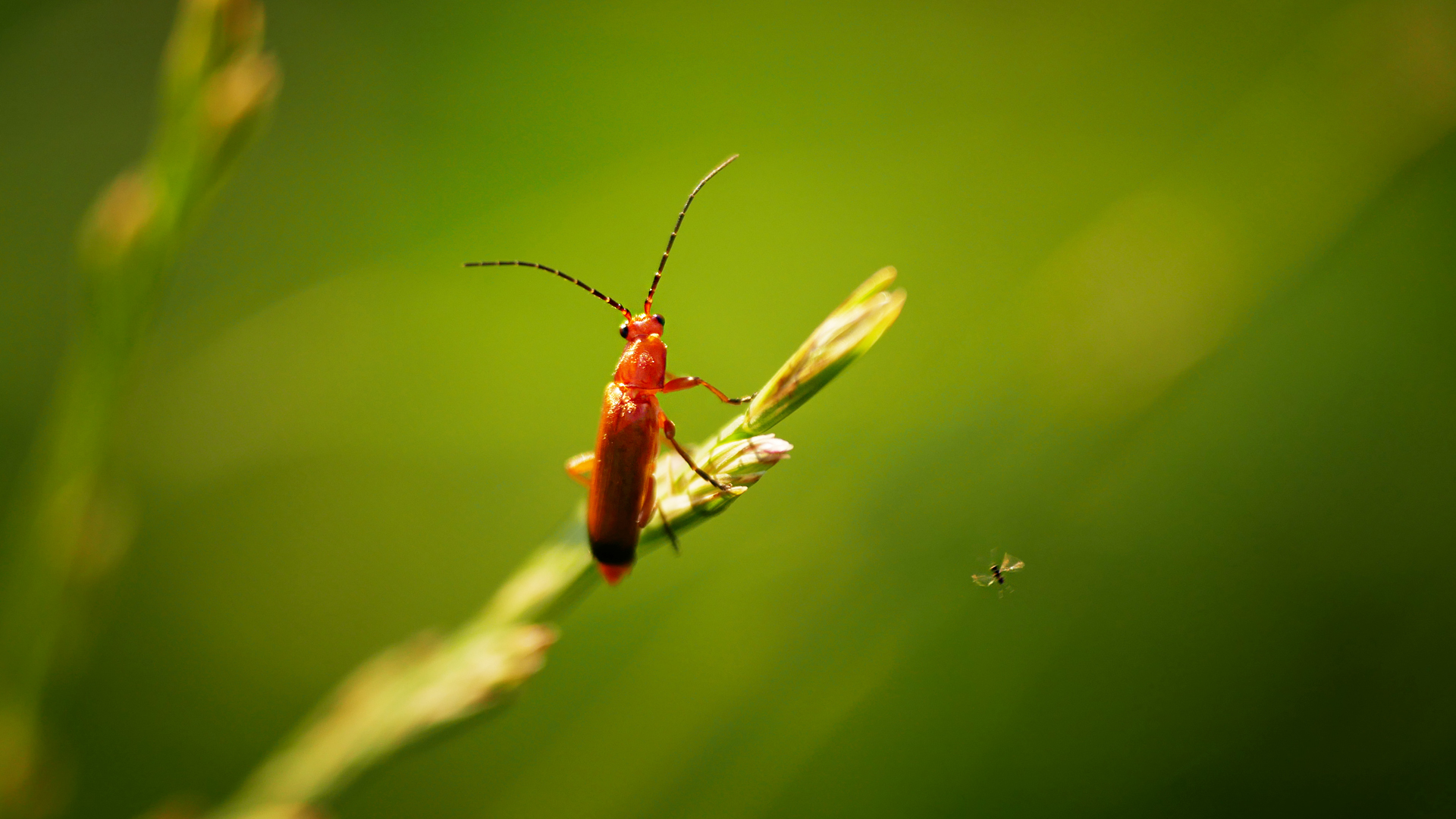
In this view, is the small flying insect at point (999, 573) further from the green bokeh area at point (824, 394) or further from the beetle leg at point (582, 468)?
the beetle leg at point (582, 468)

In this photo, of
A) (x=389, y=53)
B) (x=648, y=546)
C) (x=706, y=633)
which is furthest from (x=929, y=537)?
(x=389, y=53)

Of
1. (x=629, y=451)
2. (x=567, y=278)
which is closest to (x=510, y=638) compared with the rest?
(x=629, y=451)

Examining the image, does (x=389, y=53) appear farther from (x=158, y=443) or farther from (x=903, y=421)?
(x=903, y=421)

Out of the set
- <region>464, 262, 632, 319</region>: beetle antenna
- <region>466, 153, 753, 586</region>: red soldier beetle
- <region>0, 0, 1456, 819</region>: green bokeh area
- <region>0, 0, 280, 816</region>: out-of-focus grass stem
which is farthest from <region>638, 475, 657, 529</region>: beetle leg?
<region>0, 0, 280, 816</region>: out-of-focus grass stem

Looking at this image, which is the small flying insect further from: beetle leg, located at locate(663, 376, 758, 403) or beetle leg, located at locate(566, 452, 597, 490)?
beetle leg, located at locate(566, 452, 597, 490)

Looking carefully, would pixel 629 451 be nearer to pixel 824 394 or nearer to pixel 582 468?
pixel 582 468
